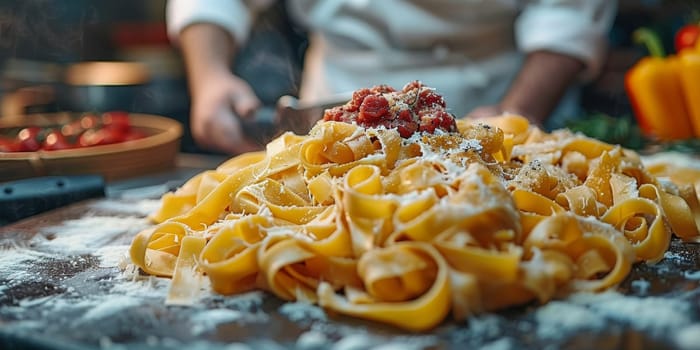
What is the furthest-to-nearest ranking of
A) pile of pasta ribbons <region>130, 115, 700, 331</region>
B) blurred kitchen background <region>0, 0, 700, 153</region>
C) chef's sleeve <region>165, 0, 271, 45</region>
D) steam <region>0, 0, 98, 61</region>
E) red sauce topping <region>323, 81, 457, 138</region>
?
steam <region>0, 0, 98, 61</region> < blurred kitchen background <region>0, 0, 700, 153</region> < chef's sleeve <region>165, 0, 271, 45</region> < red sauce topping <region>323, 81, 457, 138</region> < pile of pasta ribbons <region>130, 115, 700, 331</region>

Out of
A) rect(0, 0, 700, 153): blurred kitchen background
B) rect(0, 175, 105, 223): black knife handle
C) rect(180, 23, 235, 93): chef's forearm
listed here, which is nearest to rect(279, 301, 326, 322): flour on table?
rect(0, 175, 105, 223): black knife handle

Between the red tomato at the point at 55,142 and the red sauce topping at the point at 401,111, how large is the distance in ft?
4.96

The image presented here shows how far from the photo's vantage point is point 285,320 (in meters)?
1.36

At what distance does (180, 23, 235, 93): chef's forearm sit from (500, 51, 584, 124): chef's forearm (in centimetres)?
147

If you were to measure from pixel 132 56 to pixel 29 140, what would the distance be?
4804 millimetres

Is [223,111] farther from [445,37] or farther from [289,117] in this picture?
[445,37]

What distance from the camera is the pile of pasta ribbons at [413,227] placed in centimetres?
137

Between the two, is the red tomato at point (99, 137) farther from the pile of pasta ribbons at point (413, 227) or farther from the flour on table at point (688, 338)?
the flour on table at point (688, 338)

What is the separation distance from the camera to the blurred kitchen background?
4.86 metres

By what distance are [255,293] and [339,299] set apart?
221mm

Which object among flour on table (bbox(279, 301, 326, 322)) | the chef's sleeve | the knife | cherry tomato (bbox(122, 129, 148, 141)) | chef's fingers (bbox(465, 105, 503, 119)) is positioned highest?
the chef's sleeve

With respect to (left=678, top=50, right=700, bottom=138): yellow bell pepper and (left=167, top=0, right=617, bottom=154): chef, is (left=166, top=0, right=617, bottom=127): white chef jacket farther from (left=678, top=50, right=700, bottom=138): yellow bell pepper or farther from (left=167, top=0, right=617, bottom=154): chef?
(left=678, top=50, right=700, bottom=138): yellow bell pepper

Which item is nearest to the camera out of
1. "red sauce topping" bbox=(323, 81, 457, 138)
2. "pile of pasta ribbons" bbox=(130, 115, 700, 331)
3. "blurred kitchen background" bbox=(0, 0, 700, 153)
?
"pile of pasta ribbons" bbox=(130, 115, 700, 331)

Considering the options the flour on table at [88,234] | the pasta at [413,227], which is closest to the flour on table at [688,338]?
the pasta at [413,227]
